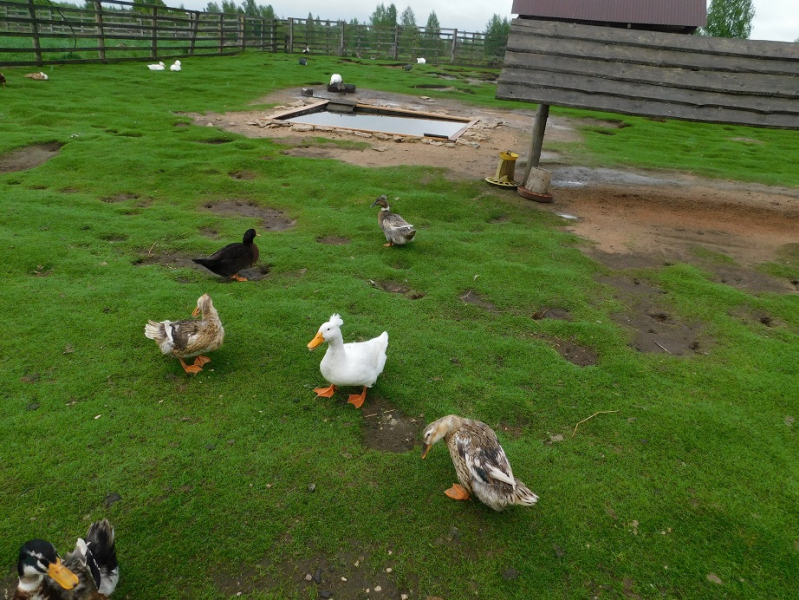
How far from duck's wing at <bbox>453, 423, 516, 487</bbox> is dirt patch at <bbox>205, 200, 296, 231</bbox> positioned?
5.28 meters

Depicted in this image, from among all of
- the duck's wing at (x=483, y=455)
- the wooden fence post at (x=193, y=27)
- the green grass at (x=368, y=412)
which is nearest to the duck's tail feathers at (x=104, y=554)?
the green grass at (x=368, y=412)

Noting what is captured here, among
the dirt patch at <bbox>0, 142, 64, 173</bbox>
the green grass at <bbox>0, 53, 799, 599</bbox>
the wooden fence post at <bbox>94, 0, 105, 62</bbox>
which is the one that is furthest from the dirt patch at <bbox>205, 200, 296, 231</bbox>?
the wooden fence post at <bbox>94, 0, 105, 62</bbox>

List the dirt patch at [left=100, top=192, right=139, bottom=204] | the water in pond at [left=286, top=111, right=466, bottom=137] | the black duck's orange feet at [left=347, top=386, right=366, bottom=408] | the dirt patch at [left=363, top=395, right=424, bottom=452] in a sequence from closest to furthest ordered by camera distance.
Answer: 1. the dirt patch at [left=363, top=395, right=424, bottom=452]
2. the black duck's orange feet at [left=347, top=386, right=366, bottom=408]
3. the dirt patch at [left=100, top=192, right=139, bottom=204]
4. the water in pond at [left=286, top=111, right=466, bottom=137]

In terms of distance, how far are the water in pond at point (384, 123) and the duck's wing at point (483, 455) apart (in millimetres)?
12522

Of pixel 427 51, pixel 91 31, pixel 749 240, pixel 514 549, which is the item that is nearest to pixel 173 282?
pixel 514 549

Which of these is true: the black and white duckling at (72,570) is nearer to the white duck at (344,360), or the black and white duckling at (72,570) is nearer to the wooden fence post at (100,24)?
the white duck at (344,360)

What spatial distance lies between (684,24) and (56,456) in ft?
82.4

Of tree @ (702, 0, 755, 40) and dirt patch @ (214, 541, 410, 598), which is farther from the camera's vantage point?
tree @ (702, 0, 755, 40)

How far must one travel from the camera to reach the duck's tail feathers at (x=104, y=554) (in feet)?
9.07

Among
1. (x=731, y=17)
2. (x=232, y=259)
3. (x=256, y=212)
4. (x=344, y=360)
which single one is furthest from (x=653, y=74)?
(x=731, y=17)

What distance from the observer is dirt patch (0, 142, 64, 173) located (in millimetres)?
9250

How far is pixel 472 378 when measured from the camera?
15.5 feet

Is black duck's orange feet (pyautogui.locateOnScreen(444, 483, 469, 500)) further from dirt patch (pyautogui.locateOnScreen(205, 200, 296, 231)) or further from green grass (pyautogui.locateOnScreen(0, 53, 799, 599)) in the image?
dirt patch (pyautogui.locateOnScreen(205, 200, 296, 231))

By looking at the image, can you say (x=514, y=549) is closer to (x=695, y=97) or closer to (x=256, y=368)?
(x=256, y=368)
